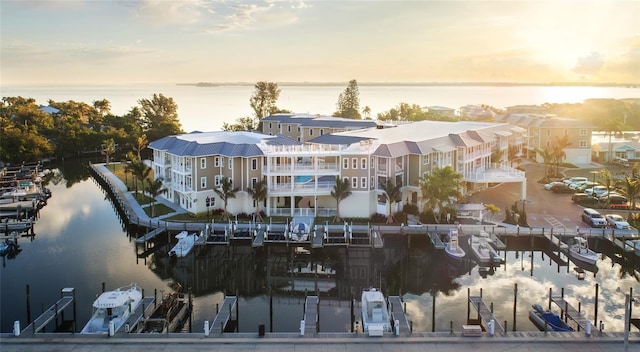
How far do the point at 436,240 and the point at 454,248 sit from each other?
101 inches

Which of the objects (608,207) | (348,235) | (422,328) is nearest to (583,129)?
(608,207)

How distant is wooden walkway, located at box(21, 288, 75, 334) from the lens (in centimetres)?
2806

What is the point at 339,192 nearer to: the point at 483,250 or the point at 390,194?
A: the point at 390,194

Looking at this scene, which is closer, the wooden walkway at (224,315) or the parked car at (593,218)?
the wooden walkway at (224,315)

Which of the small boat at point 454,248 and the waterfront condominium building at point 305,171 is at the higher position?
the waterfront condominium building at point 305,171

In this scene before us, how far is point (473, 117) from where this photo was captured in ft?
417

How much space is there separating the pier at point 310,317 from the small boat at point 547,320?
1192cm

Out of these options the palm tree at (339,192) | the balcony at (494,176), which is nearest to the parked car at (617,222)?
the balcony at (494,176)

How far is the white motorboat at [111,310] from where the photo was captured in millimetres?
28625

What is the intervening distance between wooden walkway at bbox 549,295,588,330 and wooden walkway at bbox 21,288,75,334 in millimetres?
26918

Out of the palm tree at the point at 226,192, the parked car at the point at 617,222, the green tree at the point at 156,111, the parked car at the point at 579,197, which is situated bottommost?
the parked car at the point at 617,222

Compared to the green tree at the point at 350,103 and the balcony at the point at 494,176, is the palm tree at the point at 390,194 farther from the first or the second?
the green tree at the point at 350,103

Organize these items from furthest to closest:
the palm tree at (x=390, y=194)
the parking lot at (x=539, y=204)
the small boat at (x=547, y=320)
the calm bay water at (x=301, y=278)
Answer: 1. the parking lot at (x=539, y=204)
2. the palm tree at (x=390, y=194)
3. the calm bay water at (x=301, y=278)
4. the small boat at (x=547, y=320)

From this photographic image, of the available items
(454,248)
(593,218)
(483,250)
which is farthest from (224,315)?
(593,218)
